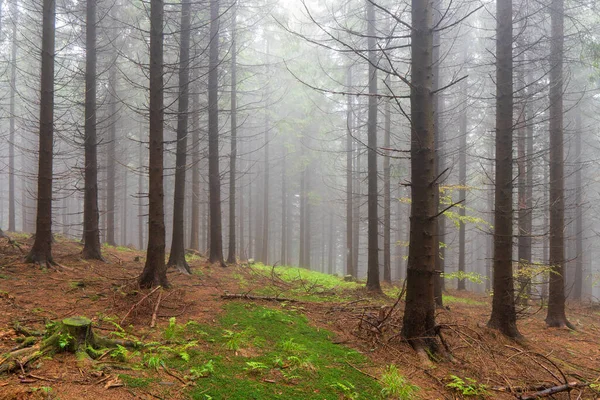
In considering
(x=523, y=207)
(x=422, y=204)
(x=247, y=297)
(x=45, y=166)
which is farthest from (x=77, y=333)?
(x=523, y=207)

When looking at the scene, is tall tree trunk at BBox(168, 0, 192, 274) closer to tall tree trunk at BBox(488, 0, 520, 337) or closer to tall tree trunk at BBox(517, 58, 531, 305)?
tall tree trunk at BBox(488, 0, 520, 337)

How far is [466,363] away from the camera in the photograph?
16.3ft

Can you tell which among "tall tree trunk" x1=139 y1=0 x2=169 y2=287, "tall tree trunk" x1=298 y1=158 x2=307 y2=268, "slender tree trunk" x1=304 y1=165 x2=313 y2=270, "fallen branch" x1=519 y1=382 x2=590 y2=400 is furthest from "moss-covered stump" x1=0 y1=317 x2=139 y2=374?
"slender tree trunk" x1=304 y1=165 x2=313 y2=270

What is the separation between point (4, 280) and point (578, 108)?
85.6 feet

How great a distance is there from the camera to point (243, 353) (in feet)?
14.3

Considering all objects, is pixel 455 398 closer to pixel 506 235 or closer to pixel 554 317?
pixel 506 235

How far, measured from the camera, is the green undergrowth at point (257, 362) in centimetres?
351

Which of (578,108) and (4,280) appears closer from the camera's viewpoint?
(4,280)

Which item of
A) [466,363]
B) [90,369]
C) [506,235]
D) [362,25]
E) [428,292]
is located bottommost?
[466,363]

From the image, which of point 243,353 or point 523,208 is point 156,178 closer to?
point 243,353

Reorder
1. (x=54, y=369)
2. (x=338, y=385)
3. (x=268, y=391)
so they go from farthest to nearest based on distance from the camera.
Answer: (x=338, y=385) < (x=268, y=391) < (x=54, y=369)

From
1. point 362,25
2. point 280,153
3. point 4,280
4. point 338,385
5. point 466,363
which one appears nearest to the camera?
point 338,385

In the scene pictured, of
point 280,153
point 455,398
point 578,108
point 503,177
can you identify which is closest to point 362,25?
point 503,177

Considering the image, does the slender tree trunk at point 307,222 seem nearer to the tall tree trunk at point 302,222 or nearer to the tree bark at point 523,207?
the tall tree trunk at point 302,222
